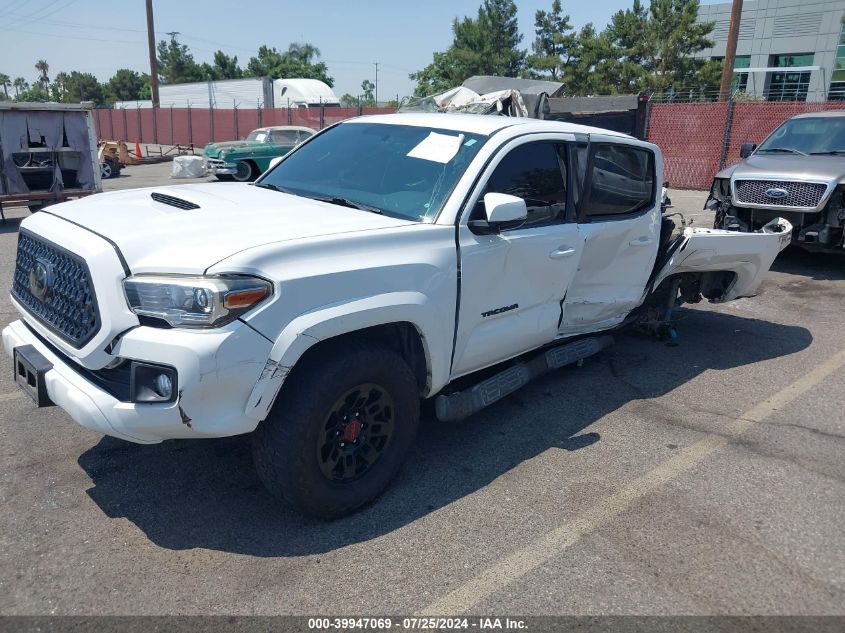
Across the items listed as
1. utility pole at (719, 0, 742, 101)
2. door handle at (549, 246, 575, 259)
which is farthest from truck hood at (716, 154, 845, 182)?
utility pole at (719, 0, 742, 101)

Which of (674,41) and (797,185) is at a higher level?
(674,41)

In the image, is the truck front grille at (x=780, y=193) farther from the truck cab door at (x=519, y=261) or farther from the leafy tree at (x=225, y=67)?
the leafy tree at (x=225, y=67)

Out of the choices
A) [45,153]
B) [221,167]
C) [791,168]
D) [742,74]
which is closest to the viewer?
[791,168]

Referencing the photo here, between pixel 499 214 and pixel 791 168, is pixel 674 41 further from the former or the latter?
pixel 499 214

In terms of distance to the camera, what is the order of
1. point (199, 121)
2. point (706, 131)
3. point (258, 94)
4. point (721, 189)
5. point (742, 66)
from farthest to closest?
point (742, 66) → point (258, 94) → point (199, 121) → point (706, 131) → point (721, 189)

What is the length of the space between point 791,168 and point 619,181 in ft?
17.1

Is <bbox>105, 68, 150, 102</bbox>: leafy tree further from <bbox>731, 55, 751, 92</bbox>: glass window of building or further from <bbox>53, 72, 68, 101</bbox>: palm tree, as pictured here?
<bbox>731, 55, 751, 92</bbox>: glass window of building

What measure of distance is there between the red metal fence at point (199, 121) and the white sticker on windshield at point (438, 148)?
77.3 ft

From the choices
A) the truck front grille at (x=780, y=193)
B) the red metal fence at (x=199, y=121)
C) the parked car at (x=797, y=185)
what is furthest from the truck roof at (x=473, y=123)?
the red metal fence at (x=199, y=121)

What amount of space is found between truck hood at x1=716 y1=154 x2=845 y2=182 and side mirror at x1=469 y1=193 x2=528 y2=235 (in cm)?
630

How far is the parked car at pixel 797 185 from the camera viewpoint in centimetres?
821

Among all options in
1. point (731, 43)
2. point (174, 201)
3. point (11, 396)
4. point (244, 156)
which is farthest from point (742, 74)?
point (11, 396)

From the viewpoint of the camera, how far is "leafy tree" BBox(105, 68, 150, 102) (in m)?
91.9

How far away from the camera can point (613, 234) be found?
4.58 metres
